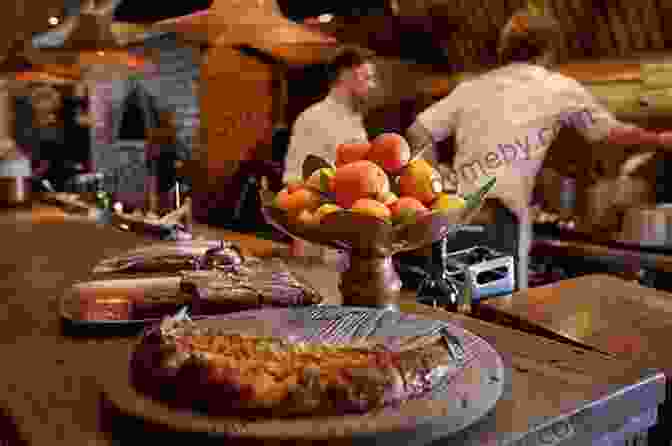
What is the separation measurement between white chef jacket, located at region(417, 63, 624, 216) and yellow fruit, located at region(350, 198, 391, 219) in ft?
5.58

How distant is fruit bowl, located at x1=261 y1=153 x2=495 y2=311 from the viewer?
1.19 meters

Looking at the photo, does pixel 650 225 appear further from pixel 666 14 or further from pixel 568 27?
pixel 568 27

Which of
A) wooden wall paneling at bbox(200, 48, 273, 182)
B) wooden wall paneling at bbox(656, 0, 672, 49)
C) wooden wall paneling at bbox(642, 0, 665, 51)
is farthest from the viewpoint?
wooden wall paneling at bbox(200, 48, 273, 182)

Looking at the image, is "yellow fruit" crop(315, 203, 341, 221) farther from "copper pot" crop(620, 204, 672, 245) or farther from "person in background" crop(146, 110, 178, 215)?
"person in background" crop(146, 110, 178, 215)

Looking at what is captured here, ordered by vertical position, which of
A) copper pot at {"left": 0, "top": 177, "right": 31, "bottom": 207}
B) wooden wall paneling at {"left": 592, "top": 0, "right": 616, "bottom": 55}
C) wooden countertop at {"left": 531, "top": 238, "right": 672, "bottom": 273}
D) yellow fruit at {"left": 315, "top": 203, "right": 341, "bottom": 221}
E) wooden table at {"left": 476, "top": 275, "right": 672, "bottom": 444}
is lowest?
wooden countertop at {"left": 531, "top": 238, "right": 672, "bottom": 273}

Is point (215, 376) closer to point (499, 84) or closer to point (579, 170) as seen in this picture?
point (499, 84)

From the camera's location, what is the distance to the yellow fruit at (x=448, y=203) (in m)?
1.24

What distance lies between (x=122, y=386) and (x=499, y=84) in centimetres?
236

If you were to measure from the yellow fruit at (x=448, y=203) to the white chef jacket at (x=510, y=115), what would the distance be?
163 cm

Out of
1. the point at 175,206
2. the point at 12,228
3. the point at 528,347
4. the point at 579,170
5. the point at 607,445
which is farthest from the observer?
the point at 579,170

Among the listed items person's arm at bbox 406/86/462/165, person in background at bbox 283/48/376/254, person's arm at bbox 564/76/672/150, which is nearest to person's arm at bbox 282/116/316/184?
person in background at bbox 283/48/376/254

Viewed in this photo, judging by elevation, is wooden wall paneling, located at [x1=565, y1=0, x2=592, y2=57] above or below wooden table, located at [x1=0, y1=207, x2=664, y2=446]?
above

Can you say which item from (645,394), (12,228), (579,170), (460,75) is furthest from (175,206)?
(460,75)

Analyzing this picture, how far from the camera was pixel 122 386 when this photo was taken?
0.91m
